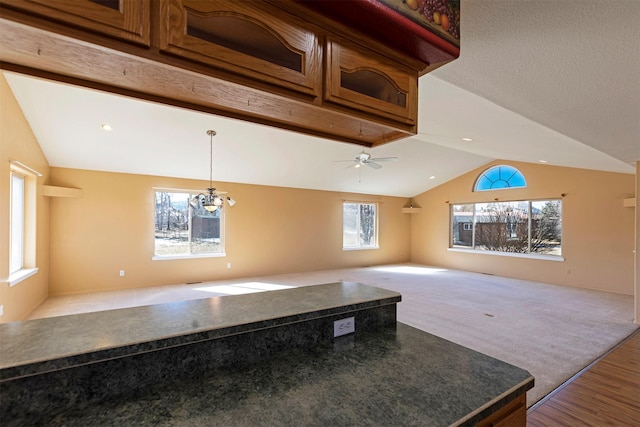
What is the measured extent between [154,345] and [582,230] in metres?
8.36

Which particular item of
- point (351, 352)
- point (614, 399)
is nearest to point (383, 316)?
point (351, 352)

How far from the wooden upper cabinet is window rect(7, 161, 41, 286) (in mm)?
4979

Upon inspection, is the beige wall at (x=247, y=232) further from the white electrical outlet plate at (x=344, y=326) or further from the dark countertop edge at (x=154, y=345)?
the white electrical outlet plate at (x=344, y=326)

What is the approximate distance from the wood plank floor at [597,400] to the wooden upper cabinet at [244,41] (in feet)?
9.11

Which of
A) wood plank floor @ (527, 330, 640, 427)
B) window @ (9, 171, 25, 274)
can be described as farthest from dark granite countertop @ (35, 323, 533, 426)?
Answer: window @ (9, 171, 25, 274)

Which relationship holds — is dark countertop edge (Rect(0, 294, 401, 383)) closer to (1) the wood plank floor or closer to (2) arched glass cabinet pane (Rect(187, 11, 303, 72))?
(2) arched glass cabinet pane (Rect(187, 11, 303, 72))

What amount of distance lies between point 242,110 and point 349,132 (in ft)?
1.54

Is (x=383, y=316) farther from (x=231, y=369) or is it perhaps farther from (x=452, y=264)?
(x=452, y=264)

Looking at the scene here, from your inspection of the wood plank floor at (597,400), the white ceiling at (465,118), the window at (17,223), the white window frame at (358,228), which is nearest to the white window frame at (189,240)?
the white ceiling at (465,118)

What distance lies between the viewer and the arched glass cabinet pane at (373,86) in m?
1.05

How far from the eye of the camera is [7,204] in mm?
3715

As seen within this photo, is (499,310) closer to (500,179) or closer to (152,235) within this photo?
(500,179)

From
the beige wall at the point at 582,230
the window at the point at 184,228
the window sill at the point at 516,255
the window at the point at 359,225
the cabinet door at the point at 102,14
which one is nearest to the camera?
the cabinet door at the point at 102,14

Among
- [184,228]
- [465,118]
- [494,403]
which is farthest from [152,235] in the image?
[494,403]
